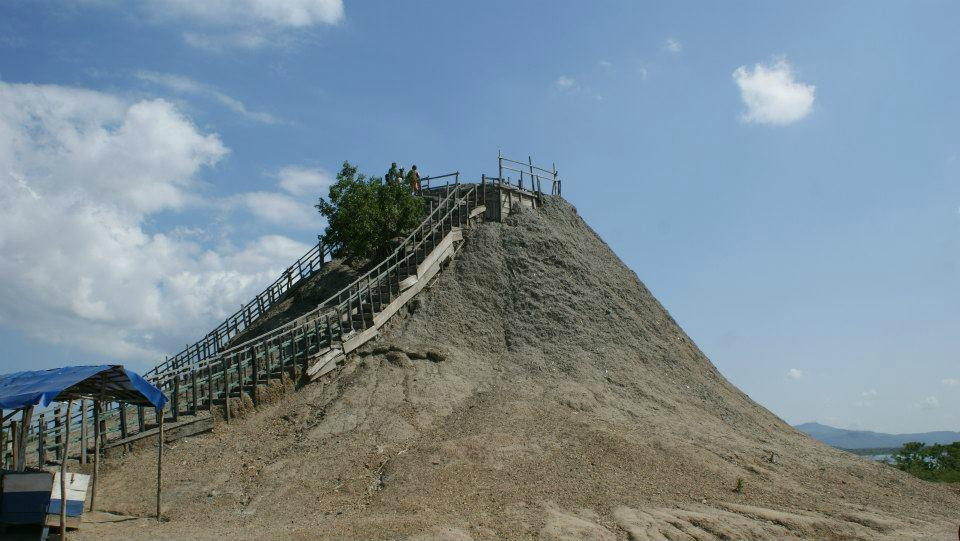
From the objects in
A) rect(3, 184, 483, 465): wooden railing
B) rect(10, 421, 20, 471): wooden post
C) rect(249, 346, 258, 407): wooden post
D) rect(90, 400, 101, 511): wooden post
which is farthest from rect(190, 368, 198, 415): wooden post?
rect(10, 421, 20, 471): wooden post

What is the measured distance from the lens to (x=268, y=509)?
1482 centimetres

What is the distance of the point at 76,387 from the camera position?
14000 millimetres

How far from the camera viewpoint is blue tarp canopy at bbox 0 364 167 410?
12344 mm

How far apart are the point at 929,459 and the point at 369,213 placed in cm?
2712

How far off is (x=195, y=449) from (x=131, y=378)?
4.38 m

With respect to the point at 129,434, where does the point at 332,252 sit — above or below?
above

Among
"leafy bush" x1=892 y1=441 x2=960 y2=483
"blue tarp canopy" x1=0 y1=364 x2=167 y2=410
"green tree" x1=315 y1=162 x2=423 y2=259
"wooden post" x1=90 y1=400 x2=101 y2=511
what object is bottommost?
"leafy bush" x1=892 y1=441 x2=960 y2=483

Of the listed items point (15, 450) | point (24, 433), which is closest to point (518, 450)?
point (24, 433)

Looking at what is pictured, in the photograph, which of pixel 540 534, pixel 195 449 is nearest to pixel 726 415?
pixel 540 534

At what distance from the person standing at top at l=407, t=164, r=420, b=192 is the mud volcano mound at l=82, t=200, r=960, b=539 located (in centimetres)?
572

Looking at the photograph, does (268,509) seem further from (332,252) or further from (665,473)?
(332,252)

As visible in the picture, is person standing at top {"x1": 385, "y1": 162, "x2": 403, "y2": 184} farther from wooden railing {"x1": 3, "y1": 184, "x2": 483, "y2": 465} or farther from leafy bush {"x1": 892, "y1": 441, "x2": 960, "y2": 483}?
leafy bush {"x1": 892, "y1": 441, "x2": 960, "y2": 483}

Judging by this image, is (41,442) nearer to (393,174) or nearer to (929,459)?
(393,174)

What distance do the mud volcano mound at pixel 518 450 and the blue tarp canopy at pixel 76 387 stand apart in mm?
2287
